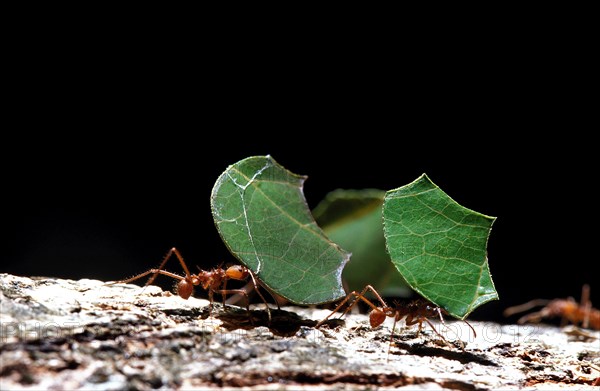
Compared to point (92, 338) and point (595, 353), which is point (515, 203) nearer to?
point (595, 353)

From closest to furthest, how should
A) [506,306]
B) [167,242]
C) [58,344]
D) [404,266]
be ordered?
[58,344], [404,266], [167,242], [506,306]

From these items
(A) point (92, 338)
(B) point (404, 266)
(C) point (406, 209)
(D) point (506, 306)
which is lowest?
(D) point (506, 306)

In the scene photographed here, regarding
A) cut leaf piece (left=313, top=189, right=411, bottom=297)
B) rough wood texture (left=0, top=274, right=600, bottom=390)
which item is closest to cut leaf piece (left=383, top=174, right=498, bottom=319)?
rough wood texture (left=0, top=274, right=600, bottom=390)

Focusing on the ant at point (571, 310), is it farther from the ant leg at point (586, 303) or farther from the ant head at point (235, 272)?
the ant head at point (235, 272)

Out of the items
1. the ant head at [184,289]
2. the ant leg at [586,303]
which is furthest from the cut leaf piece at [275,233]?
the ant leg at [586,303]

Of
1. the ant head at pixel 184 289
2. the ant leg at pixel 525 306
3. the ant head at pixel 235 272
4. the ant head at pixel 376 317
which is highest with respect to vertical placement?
the ant head at pixel 235 272

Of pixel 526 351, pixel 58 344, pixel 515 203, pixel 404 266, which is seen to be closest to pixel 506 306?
pixel 515 203
